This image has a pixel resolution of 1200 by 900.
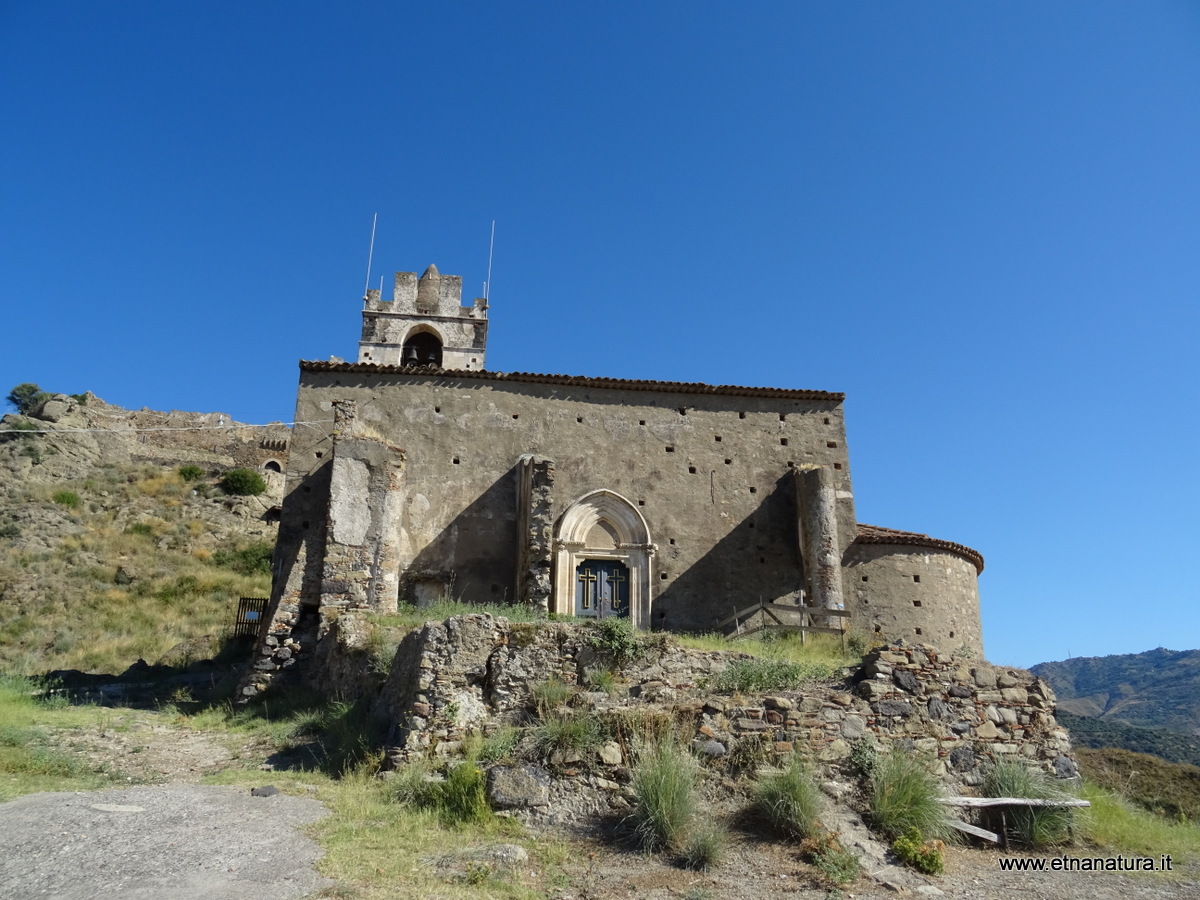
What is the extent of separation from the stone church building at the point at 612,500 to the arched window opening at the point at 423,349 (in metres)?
8.10

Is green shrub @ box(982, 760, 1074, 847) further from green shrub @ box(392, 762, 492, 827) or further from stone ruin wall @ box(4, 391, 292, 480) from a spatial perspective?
stone ruin wall @ box(4, 391, 292, 480)

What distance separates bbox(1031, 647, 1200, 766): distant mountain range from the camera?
5747 centimetres

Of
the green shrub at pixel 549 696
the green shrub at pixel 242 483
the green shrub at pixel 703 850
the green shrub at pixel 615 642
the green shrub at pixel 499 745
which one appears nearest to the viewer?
the green shrub at pixel 703 850

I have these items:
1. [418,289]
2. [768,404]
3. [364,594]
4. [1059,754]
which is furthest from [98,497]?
[1059,754]

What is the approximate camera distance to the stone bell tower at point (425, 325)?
1088 inches

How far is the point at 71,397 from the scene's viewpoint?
44.8m

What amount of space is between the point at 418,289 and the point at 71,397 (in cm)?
2779

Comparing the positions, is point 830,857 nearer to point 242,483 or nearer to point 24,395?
point 242,483

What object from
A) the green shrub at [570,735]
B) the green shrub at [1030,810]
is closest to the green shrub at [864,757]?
the green shrub at [1030,810]

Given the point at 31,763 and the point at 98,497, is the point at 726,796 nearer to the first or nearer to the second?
the point at 31,763

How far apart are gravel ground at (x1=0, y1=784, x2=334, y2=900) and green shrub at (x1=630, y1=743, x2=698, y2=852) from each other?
10.1 ft

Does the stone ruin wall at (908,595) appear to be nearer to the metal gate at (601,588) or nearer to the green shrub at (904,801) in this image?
the metal gate at (601,588)

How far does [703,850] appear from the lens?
304 inches

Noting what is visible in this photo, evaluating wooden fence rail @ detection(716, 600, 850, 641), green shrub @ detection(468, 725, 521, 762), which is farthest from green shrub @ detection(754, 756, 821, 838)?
wooden fence rail @ detection(716, 600, 850, 641)
